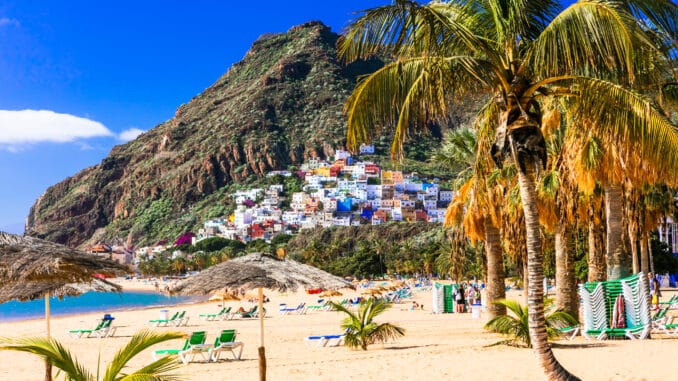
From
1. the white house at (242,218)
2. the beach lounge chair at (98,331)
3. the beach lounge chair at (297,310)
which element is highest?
the white house at (242,218)

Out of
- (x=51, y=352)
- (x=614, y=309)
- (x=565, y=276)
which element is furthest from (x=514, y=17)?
(x=565, y=276)

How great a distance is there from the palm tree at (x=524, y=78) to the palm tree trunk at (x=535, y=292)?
0.04 feet

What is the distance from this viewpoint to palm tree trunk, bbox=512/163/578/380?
24.3 feet

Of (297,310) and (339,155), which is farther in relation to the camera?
(339,155)

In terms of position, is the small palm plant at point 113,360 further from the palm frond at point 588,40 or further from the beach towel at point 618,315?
the beach towel at point 618,315

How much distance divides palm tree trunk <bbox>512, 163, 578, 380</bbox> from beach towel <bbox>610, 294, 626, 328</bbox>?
5.87m

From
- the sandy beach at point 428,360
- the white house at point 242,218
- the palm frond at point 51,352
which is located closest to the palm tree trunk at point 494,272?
the sandy beach at point 428,360

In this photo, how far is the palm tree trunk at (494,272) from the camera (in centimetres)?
1655

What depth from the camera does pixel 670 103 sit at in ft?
37.2

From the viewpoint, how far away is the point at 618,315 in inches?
502

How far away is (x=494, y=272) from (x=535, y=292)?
940 cm

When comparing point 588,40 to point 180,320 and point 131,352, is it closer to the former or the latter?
point 131,352

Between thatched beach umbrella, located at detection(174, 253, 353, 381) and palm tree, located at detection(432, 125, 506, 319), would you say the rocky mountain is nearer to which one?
palm tree, located at detection(432, 125, 506, 319)

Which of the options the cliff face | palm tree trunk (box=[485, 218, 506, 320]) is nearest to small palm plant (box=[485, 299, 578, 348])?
palm tree trunk (box=[485, 218, 506, 320])
